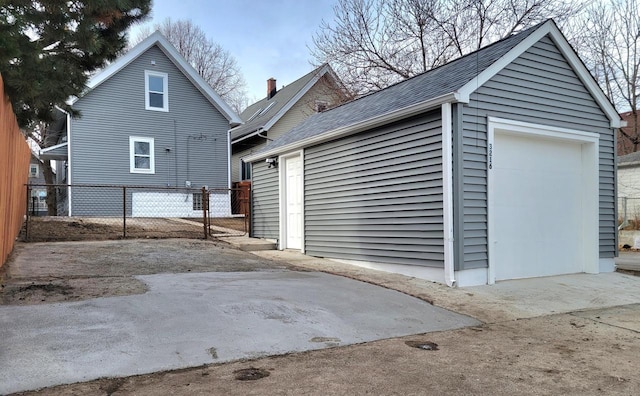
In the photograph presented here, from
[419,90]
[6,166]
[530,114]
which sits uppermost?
[419,90]

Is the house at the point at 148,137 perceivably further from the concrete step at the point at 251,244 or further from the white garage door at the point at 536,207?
the white garage door at the point at 536,207

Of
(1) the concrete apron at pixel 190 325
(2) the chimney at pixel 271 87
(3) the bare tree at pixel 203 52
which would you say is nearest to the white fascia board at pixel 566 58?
(1) the concrete apron at pixel 190 325

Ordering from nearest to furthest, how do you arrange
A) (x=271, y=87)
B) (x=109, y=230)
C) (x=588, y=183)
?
(x=588, y=183)
(x=109, y=230)
(x=271, y=87)

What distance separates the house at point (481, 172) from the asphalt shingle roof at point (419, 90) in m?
0.05

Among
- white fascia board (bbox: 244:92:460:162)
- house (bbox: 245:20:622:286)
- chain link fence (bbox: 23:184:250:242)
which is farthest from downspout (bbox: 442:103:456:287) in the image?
chain link fence (bbox: 23:184:250:242)

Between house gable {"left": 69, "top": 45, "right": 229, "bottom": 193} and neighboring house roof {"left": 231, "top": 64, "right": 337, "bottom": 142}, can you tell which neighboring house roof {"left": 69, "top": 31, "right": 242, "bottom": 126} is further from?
neighboring house roof {"left": 231, "top": 64, "right": 337, "bottom": 142}

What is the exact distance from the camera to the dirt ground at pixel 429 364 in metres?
3.12

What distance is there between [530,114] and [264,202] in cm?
679

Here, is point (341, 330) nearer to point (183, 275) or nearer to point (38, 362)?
point (38, 362)

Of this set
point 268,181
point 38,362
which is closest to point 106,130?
point 268,181

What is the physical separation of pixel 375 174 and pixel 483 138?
200cm

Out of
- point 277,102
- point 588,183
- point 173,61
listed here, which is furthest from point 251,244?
point 277,102

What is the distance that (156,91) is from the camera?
17.2 m

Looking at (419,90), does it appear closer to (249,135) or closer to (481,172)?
(481,172)
